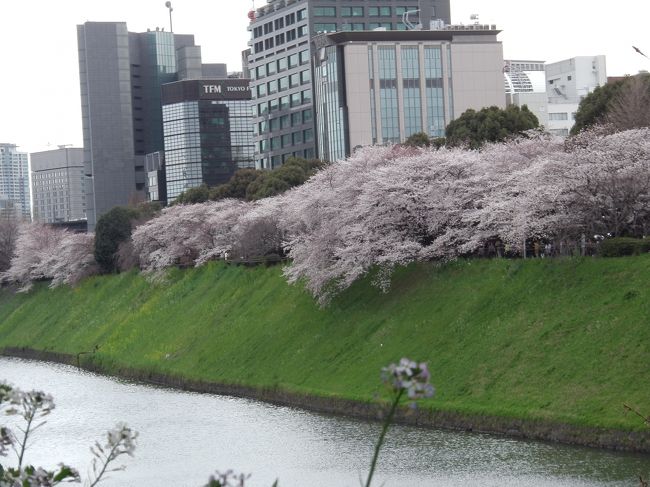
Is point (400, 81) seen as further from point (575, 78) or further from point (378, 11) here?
point (575, 78)

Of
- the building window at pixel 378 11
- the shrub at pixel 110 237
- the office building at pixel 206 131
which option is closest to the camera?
the shrub at pixel 110 237

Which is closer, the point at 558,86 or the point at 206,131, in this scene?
the point at 558,86

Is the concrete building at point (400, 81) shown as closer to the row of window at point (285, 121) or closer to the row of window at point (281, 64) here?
the row of window at point (285, 121)

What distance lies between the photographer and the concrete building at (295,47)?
105 m

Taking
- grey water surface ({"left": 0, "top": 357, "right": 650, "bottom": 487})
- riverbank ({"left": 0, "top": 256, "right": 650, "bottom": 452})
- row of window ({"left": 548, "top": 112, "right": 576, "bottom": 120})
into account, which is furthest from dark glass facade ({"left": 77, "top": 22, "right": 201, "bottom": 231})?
grey water surface ({"left": 0, "top": 357, "right": 650, "bottom": 487})

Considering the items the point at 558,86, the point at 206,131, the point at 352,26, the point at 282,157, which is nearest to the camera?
the point at 352,26

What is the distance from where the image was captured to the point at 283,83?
10931 centimetres

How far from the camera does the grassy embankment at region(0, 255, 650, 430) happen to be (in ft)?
94.5

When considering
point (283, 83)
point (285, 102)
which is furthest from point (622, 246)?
point (283, 83)

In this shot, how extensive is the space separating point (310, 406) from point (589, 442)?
12962mm

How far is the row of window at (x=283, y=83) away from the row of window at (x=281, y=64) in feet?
3.15

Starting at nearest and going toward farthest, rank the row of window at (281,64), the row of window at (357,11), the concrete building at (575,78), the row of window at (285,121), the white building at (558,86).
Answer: the row of window at (285,121), the row of window at (281,64), the row of window at (357,11), the white building at (558,86), the concrete building at (575,78)

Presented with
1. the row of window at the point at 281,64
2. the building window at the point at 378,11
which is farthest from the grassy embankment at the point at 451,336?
the building window at the point at 378,11

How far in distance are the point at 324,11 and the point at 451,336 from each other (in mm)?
74920
